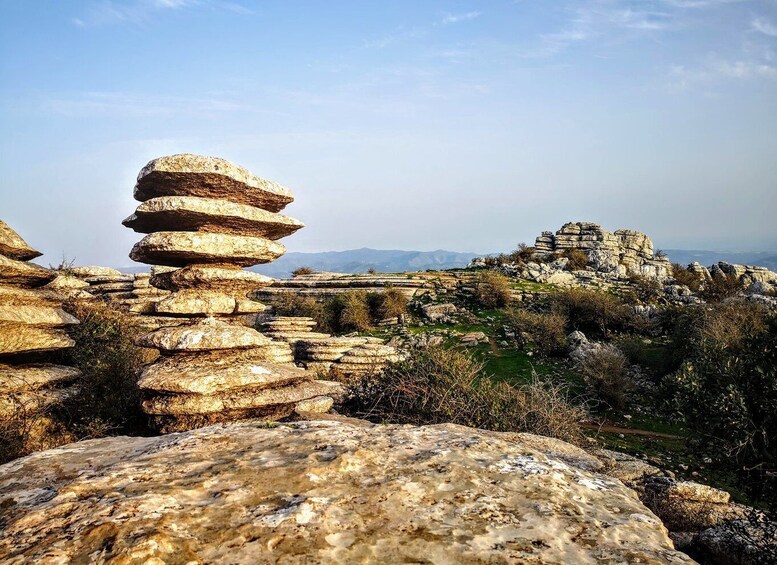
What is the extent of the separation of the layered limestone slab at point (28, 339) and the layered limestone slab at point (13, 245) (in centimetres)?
142

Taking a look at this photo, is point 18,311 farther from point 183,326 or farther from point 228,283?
point 228,283

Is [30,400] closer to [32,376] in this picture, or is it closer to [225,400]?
[32,376]

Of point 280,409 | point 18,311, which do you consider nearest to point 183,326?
point 280,409

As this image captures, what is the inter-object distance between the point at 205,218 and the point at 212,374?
2.55 m

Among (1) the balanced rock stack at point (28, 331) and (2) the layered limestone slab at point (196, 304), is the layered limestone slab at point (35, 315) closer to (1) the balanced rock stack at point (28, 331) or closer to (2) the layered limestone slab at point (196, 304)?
(1) the balanced rock stack at point (28, 331)

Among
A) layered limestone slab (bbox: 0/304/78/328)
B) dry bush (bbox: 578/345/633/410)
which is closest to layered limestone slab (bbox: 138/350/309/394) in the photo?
layered limestone slab (bbox: 0/304/78/328)

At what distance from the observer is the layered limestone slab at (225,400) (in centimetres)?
658

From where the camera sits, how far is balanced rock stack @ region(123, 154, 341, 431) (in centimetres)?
675

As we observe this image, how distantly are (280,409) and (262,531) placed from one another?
561 centimetres

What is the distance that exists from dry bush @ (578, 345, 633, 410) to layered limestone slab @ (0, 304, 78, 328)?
1578cm

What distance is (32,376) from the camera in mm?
7270

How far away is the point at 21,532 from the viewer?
189cm

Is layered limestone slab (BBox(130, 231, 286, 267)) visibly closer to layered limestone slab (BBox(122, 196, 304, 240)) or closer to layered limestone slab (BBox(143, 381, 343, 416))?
layered limestone slab (BBox(122, 196, 304, 240))

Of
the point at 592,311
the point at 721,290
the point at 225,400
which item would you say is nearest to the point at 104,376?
the point at 225,400
